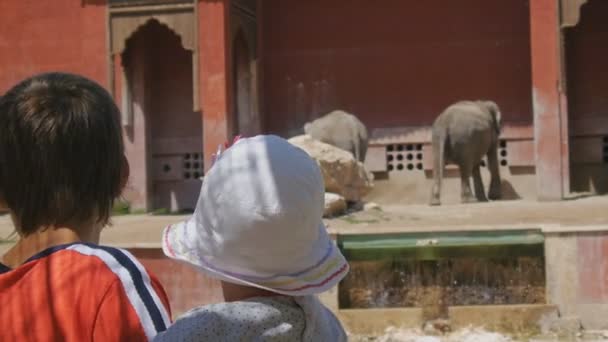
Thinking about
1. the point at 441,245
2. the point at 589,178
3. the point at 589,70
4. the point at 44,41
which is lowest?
the point at 441,245

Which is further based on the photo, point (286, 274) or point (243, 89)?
point (243, 89)

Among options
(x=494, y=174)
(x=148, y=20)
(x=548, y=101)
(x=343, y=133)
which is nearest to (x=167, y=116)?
(x=148, y=20)

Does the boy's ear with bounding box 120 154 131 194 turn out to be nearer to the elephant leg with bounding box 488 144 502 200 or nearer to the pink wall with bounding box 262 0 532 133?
the elephant leg with bounding box 488 144 502 200

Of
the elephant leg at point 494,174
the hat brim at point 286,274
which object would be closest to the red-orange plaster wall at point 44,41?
the elephant leg at point 494,174

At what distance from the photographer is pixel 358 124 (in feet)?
42.0

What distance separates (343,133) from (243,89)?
2463 millimetres

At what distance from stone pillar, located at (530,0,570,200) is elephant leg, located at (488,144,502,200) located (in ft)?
3.39

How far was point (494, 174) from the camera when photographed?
12828mm

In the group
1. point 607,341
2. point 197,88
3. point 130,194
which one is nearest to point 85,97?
point 607,341

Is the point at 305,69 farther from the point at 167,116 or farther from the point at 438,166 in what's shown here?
the point at 438,166

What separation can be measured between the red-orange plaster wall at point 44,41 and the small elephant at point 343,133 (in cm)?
347

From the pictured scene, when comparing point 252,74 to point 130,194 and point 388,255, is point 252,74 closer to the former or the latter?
point 130,194

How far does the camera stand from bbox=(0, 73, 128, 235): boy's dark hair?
4.83 feet

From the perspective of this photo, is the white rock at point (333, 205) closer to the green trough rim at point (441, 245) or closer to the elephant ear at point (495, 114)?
the green trough rim at point (441, 245)
